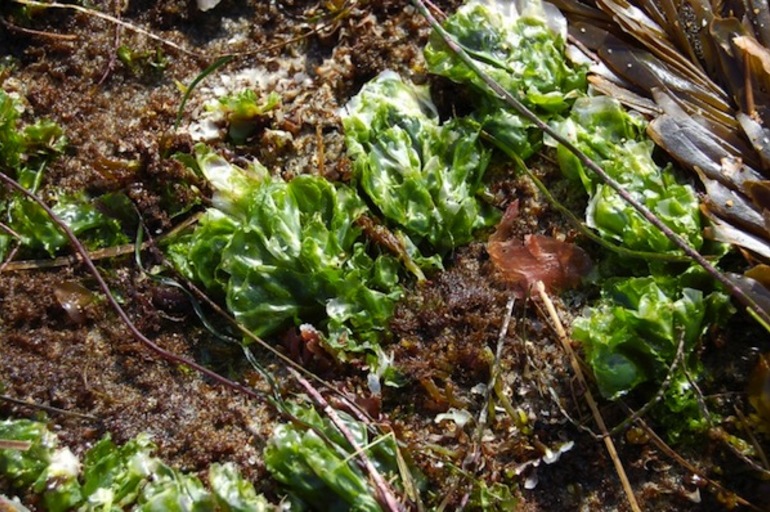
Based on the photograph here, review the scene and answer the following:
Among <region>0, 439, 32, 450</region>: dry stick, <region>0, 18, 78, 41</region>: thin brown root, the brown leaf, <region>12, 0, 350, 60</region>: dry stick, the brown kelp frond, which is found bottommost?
<region>0, 439, 32, 450</region>: dry stick

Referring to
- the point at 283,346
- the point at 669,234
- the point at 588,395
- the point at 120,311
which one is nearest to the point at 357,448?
the point at 283,346

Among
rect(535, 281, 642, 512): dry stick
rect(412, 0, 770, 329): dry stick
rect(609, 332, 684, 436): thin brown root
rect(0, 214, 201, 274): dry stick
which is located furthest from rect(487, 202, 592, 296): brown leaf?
rect(0, 214, 201, 274): dry stick

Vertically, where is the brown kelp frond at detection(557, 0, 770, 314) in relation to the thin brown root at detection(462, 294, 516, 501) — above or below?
above

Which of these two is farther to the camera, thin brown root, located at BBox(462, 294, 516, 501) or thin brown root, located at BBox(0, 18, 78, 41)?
thin brown root, located at BBox(0, 18, 78, 41)

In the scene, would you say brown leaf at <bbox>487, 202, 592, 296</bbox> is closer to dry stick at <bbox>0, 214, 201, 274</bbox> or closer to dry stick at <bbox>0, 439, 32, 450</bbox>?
dry stick at <bbox>0, 214, 201, 274</bbox>

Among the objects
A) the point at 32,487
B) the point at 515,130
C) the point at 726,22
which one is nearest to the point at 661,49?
the point at 726,22

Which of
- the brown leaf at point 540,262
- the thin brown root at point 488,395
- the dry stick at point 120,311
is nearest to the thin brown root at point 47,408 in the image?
the dry stick at point 120,311

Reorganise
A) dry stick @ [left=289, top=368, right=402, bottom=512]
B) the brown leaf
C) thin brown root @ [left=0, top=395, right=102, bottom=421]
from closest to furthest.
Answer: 1. dry stick @ [left=289, top=368, right=402, bottom=512]
2. thin brown root @ [left=0, top=395, right=102, bottom=421]
3. the brown leaf
